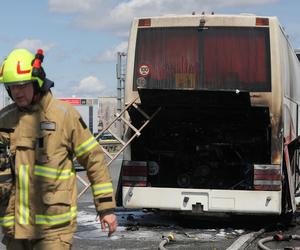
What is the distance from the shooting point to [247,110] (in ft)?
30.8

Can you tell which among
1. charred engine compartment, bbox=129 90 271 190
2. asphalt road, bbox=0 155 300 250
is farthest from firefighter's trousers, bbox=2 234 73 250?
charred engine compartment, bbox=129 90 271 190

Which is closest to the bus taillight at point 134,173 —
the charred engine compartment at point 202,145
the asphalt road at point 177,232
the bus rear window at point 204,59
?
the charred engine compartment at point 202,145

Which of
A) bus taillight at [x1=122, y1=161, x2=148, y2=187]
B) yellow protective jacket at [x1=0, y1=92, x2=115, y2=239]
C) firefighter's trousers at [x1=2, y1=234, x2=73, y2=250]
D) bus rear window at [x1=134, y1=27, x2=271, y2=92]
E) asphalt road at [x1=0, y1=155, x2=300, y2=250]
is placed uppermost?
bus rear window at [x1=134, y1=27, x2=271, y2=92]

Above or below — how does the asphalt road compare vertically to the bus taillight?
below

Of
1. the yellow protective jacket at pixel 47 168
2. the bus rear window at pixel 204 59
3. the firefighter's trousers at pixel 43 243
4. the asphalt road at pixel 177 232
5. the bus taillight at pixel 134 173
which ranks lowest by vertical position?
the asphalt road at pixel 177 232

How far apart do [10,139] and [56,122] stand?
1.03ft

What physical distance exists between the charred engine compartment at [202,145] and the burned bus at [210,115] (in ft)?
0.05

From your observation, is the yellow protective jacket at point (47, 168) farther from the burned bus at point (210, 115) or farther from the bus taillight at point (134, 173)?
the bus taillight at point (134, 173)

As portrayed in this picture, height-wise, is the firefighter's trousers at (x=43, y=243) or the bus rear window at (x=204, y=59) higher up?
the bus rear window at (x=204, y=59)

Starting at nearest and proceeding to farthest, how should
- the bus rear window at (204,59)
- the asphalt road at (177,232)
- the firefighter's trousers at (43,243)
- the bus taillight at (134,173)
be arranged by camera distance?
the firefighter's trousers at (43,243) < the asphalt road at (177,232) < the bus rear window at (204,59) < the bus taillight at (134,173)

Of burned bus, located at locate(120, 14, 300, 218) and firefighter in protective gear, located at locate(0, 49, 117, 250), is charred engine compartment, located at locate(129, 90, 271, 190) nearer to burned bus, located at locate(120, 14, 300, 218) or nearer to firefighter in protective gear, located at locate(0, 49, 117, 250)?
burned bus, located at locate(120, 14, 300, 218)

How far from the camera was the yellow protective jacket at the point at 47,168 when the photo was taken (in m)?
3.79

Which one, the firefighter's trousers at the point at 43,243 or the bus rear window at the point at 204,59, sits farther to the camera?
the bus rear window at the point at 204,59

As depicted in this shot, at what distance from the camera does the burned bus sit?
9.10m
